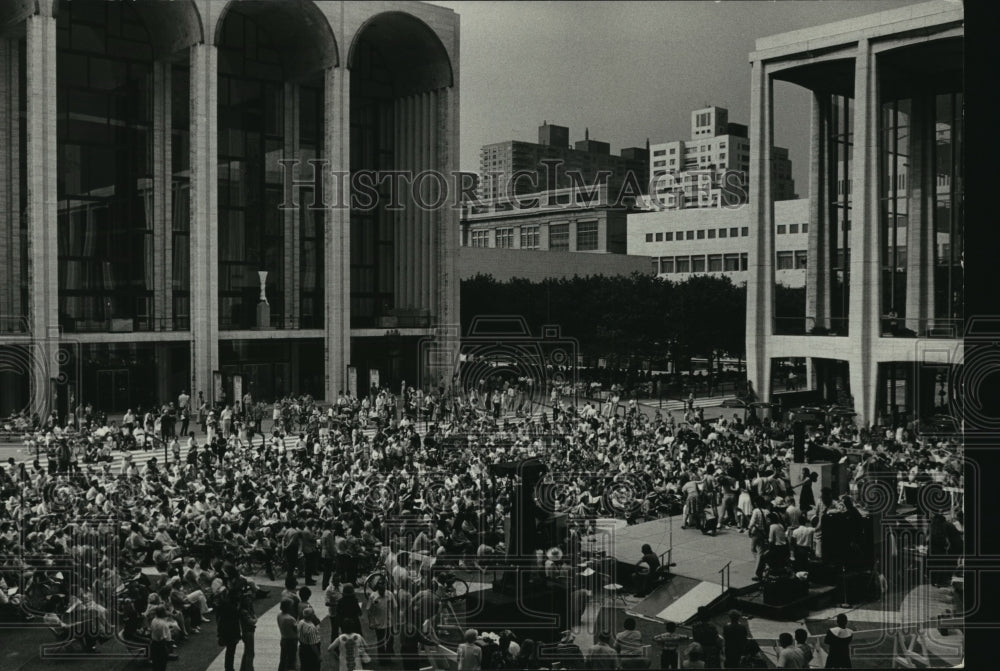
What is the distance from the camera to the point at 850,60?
1828 inches

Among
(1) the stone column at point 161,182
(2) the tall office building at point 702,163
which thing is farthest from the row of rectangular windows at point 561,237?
Result: (1) the stone column at point 161,182

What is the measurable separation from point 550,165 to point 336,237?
228 feet

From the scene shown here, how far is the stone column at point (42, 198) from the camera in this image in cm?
3962

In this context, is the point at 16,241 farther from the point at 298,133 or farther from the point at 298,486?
the point at 298,486

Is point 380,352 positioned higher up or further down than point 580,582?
higher up

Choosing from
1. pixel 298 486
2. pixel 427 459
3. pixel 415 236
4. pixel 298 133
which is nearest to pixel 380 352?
pixel 415 236

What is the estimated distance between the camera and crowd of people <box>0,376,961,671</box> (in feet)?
50.2

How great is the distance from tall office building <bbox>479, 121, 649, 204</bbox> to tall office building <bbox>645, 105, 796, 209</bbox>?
393 cm

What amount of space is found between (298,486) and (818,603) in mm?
12138

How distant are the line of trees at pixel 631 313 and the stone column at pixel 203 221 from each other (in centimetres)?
2580

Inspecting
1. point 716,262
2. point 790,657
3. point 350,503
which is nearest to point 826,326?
point 350,503

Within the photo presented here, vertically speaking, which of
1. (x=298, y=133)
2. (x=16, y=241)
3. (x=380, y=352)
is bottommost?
(x=380, y=352)

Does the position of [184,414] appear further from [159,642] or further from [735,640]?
[735,640]

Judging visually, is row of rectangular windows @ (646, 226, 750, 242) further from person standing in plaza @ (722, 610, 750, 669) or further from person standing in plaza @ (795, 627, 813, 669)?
person standing in plaza @ (795, 627, 813, 669)
